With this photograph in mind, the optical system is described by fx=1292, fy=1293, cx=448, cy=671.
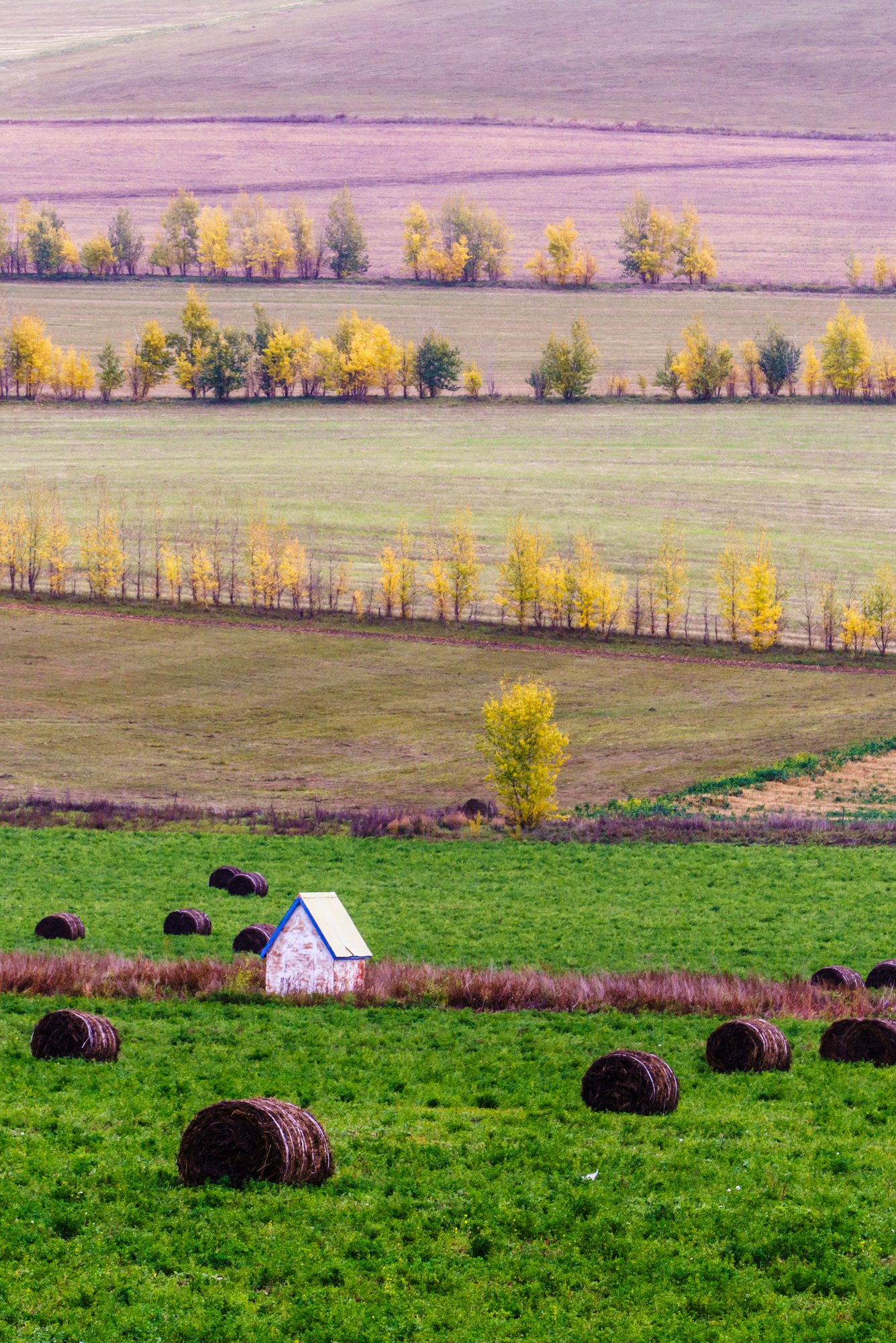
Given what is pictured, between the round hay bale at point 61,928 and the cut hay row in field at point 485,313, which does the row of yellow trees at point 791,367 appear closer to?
the cut hay row in field at point 485,313

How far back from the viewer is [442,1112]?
17734mm

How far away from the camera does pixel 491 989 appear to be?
24031mm

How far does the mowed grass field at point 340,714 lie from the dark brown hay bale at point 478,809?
5.39 feet

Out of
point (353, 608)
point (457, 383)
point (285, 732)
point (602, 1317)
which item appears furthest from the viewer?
point (457, 383)

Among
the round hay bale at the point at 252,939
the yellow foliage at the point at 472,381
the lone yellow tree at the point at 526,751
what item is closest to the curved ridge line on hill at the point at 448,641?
the lone yellow tree at the point at 526,751

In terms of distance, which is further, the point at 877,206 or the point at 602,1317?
the point at 877,206

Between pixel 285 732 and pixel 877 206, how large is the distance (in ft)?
470

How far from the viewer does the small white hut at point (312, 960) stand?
79.4 feet

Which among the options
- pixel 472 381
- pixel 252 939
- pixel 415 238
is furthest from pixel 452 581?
pixel 415 238

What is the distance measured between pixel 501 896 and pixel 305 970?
10887 millimetres

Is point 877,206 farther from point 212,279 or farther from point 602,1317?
point 602,1317

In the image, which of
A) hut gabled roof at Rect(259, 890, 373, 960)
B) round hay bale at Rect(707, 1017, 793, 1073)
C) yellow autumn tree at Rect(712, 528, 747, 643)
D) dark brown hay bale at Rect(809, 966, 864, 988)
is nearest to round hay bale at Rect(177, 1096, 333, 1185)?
round hay bale at Rect(707, 1017, 793, 1073)

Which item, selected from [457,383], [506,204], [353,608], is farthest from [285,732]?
[506,204]

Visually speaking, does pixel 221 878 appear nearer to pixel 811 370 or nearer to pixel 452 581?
pixel 452 581
